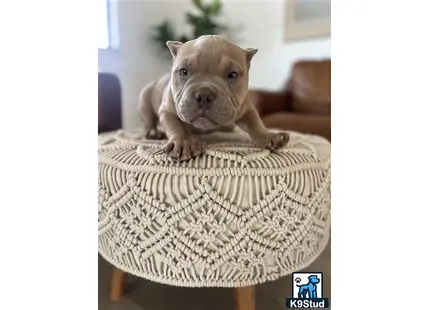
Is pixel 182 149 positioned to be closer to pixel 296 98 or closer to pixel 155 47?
pixel 155 47

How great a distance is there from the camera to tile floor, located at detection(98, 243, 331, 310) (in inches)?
24.2

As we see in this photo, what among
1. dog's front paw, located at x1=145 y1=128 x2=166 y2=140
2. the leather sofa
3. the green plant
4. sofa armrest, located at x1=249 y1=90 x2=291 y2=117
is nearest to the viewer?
dog's front paw, located at x1=145 y1=128 x2=166 y2=140

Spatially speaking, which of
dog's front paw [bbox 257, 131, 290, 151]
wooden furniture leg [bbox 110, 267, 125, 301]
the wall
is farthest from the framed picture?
wooden furniture leg [bbox 110, 267, 125, 301]

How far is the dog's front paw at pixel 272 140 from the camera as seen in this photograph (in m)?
0.66

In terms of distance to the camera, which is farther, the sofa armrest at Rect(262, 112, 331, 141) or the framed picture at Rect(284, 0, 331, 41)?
the framed picture at Rect(284, 0, 331, 41)

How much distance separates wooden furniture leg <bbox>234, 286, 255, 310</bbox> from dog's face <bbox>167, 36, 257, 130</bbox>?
26 centimetres

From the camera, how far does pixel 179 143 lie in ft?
2.02

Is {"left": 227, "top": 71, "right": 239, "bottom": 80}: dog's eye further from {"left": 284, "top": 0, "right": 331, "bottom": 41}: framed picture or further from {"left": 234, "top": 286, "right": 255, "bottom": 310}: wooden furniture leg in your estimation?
{"left": 284, "top": 0, "right": 331, "bottom": 41}: framed picture
